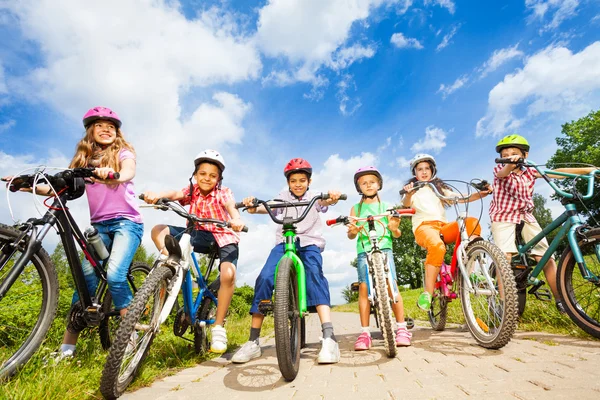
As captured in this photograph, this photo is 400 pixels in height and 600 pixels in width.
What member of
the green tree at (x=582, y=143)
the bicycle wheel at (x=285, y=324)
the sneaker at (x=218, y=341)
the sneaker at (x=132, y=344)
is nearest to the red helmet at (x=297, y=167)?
the bicycle wheel at (x=285, y=324)

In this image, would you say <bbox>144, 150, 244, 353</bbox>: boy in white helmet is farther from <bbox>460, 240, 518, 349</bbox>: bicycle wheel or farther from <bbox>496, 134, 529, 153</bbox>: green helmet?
<bbox>496, 134, 529, 153</bbox>: green helmet

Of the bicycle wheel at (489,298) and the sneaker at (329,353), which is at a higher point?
the bicycle wheel at (489,298)

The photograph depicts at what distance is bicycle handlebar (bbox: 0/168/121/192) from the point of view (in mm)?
2734

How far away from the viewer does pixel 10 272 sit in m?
2.32

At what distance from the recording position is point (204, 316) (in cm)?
367

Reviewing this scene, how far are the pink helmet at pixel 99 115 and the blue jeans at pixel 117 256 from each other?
1.08 metres

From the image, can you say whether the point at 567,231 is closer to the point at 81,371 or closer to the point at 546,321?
the point at 546,321

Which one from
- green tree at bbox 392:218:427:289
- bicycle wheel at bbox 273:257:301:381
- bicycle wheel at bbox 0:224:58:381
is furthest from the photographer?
green tree at bbox 392:218:427:289

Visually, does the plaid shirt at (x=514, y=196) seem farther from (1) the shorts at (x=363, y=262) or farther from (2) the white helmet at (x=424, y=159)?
(1) the shorts at (x=363, y=262)

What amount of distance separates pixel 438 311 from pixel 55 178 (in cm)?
489

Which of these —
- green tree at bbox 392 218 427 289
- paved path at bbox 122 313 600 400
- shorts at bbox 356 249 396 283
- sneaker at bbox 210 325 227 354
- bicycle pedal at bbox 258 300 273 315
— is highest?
green tree at bbox 392 218 427 289

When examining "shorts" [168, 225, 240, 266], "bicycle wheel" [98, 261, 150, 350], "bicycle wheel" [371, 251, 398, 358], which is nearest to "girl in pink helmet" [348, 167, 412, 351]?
"bicycle wheel" [371, 251, 398, 358]

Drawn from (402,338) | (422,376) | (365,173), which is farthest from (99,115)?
(402,338)

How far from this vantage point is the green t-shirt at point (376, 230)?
411 cm
